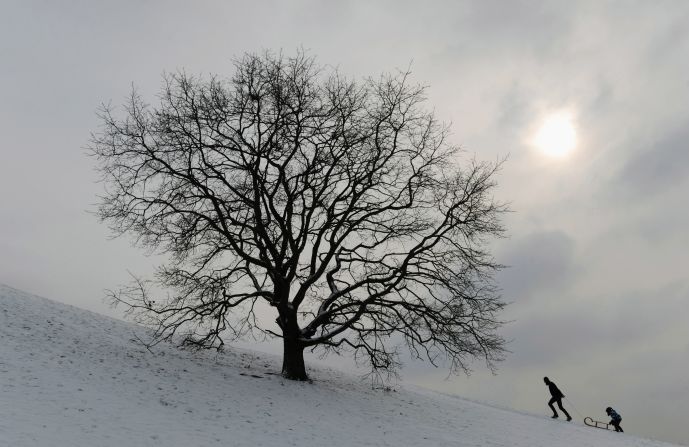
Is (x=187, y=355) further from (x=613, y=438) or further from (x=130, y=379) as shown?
(x=613, y=438)

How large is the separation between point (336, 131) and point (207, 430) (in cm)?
1136

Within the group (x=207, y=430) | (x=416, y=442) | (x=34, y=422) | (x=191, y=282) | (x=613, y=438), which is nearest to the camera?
(x=34, y=422)

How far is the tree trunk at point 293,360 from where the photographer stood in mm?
18594

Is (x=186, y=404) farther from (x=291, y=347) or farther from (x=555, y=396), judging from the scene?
(x=555, y=396)

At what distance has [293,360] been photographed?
18719 millimetres

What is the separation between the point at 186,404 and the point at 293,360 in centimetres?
548

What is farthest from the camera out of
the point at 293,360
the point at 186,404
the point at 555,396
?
the point at 555,396

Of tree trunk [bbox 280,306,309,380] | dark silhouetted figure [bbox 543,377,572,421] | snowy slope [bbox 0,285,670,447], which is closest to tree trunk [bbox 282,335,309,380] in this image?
tree trunk [bbox 280,306,309,380]

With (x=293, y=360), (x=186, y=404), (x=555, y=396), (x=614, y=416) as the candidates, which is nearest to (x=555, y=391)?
(x=555, y=396)

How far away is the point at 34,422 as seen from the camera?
1066cm

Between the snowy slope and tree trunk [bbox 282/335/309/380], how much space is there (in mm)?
477

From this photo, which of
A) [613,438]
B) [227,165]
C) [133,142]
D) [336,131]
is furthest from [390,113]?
[613,438]

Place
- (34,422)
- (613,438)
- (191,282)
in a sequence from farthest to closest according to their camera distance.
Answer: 1. (613,438)
2. (191,282)
3. (34,422)

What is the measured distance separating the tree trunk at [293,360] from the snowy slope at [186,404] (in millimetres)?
477
